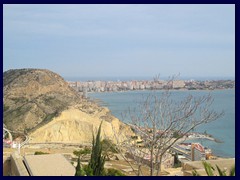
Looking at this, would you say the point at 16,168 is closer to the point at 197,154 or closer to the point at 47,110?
the point at 197,154

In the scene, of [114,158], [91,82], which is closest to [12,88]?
[114,158]

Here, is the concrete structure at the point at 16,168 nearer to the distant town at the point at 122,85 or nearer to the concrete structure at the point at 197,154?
the concrete structure at the point at 197,154

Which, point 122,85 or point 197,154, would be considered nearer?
point 197,154

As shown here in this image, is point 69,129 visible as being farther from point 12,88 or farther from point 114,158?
point 114,158

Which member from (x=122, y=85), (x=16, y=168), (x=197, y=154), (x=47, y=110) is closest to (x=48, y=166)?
(x=16, y=168)

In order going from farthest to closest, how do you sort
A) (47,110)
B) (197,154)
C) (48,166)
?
1. (47,110)
2. (197,154)
3. (48,166)

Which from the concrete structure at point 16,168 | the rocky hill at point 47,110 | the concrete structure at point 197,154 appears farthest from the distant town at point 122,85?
the concrete structure at point 16,168
